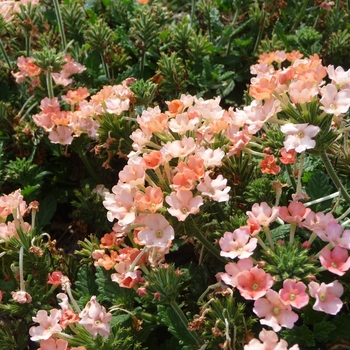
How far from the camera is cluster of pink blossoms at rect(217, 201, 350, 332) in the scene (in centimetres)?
142

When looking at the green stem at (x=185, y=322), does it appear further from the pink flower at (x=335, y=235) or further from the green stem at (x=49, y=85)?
the green stem at (x=49, y=85)

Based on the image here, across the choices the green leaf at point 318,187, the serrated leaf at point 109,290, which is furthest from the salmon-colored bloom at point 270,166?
the serrated leaf at point 109,290

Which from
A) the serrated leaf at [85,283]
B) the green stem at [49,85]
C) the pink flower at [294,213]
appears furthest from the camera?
the green stem at [49,85]

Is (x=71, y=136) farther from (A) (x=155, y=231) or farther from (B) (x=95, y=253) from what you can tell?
(A) (x=155, y=231)

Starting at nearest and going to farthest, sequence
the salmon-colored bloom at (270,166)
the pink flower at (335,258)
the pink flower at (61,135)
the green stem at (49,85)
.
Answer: the pink flower at (335,258)
the salmon-colored bloom at (270,166)
the pink flower at (61,135)
the green stem at (49,85)

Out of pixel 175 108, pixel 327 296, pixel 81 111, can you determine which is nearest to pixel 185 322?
pixel 327 296

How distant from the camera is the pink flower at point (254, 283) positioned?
1449 millimetres

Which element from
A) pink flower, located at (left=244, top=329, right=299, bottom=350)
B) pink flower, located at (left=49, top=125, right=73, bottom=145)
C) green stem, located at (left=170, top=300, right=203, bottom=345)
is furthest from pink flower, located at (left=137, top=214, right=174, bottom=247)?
pink flower, located at (left=49, top=125, right=73, bottom=145)

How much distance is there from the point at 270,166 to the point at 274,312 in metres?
0.58

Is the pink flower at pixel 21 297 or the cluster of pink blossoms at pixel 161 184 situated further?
the pink flower at pixel 21 297

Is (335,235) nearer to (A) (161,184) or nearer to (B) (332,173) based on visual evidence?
(B) (332,173)

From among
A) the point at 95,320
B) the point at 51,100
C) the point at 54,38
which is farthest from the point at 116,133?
the point at 54,38

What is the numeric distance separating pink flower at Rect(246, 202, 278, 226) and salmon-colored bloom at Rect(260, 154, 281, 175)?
0.86 ft

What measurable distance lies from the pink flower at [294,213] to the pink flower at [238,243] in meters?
0.14
